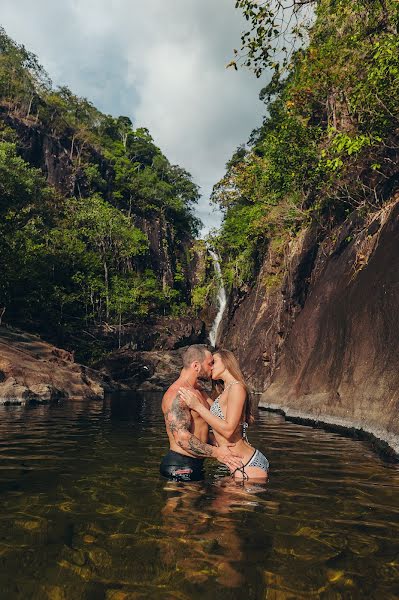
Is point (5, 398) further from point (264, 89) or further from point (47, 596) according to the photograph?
point (264, 89)

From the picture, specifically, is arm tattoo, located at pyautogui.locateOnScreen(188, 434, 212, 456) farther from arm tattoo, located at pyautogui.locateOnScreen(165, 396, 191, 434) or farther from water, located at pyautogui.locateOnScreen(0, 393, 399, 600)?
water, located at pyautogui.locateOnScreen(0, 393, 399, 600)

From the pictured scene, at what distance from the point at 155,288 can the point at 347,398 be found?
1648 inches

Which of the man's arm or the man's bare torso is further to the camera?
the man's bare torso

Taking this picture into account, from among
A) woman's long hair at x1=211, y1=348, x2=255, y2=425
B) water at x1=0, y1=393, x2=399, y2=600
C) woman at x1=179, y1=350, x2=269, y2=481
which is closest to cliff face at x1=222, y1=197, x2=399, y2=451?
water at x1=0, y1=393, x2=399, y2=600

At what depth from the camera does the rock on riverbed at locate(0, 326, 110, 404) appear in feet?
58.0

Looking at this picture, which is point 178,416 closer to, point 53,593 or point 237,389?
point 237,389

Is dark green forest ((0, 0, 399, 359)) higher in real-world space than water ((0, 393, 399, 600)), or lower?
higher

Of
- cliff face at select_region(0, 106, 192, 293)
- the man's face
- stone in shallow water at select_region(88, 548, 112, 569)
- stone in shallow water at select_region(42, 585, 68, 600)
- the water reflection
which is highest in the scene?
cliff face at select_region(0, 106, 192, 293)

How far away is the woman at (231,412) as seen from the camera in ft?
18.2

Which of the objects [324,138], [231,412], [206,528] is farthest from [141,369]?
[206,528]

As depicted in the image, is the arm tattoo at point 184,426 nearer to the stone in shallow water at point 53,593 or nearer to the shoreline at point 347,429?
the stone in shallow water at point 53,593

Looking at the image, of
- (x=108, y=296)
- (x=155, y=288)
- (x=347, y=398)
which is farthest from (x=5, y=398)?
(x=155, y=288)

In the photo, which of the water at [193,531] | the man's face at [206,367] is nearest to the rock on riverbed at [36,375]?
the water at [193,531]

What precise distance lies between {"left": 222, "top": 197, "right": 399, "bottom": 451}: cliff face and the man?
13.9 feet
